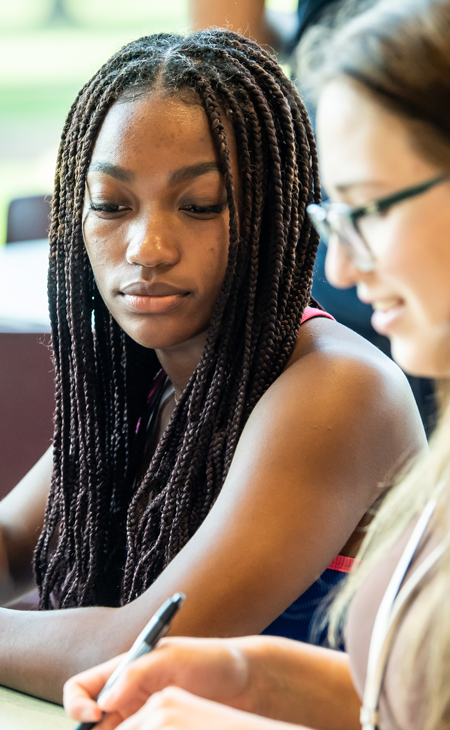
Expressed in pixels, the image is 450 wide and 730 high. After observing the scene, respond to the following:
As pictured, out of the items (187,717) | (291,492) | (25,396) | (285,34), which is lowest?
(187,717)

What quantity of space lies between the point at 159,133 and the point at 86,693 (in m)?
0.65

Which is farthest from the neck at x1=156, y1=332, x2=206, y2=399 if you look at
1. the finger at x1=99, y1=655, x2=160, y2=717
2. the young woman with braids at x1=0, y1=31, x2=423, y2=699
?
the finger at x1=99, y1=655, x2=160, y2=717

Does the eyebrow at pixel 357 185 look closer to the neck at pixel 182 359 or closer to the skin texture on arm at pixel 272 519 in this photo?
the skin texture on arm at pixel 272 519

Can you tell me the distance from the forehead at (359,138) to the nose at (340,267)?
0.05 meters

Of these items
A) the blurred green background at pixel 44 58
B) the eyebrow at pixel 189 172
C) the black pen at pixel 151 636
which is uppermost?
the blurred green background at pixel 44 58

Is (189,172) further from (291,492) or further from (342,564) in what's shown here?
(342,564)

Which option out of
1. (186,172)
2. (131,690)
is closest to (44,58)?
(186,172)

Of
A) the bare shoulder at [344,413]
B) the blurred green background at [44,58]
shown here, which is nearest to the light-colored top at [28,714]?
the bare shoulder at [344,413]

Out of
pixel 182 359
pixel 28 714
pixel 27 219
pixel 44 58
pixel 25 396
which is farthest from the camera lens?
pixel 44 58

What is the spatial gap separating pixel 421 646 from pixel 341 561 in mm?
433

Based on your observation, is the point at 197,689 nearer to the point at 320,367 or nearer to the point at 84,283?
the point at 320,367

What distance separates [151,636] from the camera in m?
0.65

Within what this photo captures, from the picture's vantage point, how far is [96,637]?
2.92 feet

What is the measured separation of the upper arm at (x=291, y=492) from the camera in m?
0.84
